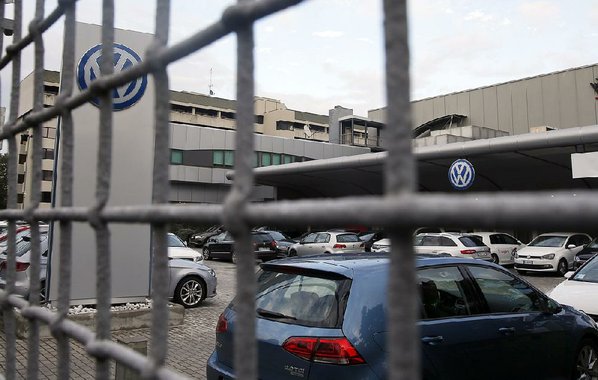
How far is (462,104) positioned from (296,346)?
48883 mm

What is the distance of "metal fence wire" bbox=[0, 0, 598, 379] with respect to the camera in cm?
62

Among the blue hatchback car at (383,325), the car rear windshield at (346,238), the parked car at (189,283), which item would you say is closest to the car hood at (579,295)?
the blue hatchback car at (383,325)

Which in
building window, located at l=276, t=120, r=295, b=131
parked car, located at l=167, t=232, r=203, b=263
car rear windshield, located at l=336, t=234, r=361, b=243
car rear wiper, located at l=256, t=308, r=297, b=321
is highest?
building window, located at l=276, t=120, r=295, b=131

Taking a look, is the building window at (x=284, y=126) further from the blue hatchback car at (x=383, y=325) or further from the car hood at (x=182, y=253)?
the blue hatchback car at (x=383, y=325)

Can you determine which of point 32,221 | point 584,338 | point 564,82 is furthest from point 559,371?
point 564,82

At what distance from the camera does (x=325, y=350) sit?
3.68m

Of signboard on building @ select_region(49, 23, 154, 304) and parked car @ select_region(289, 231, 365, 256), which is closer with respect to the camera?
signboard on building @ select_region(49, 23, 154, 304)

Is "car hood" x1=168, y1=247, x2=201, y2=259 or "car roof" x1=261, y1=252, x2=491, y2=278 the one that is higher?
"car roof" x1=261, y1=252, x2=491, y2=278

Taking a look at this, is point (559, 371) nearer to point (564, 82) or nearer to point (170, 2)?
point (170, 2)

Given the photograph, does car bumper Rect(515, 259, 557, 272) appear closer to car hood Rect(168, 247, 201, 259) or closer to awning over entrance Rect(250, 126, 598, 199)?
awning over entrance Rect(250, 126, 598, 199)

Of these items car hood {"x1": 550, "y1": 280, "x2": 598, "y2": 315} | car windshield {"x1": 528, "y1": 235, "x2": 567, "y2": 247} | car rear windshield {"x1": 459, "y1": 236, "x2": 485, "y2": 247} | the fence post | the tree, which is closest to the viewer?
the tree

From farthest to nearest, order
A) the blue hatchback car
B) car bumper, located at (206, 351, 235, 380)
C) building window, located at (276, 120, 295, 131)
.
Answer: building window, located at (276, 120, 295, 131)
car bumper, located at (206, 351, 235, 380)
the blue hatchback car

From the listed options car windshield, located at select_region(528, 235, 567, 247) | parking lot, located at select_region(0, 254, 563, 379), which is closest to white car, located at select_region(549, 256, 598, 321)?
parking lot, located at select_region(0, 254, 563, 379)

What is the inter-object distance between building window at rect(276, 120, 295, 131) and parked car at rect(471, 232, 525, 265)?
5028 centimetres
